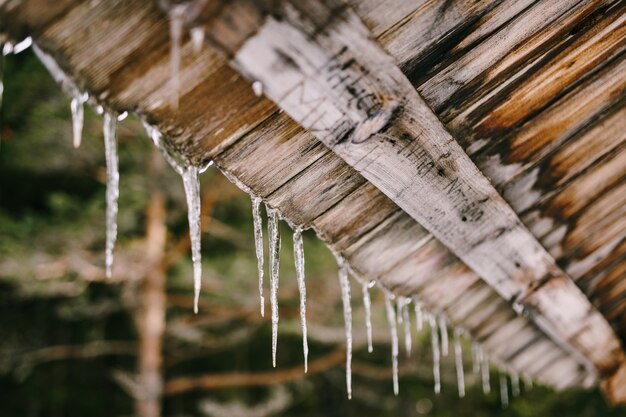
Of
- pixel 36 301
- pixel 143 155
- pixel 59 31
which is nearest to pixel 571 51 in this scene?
pixel 59 31

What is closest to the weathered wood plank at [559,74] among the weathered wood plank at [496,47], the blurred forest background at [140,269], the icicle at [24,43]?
the weathered wood plank at [496,47]

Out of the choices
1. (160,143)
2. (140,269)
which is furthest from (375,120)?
(140,269)

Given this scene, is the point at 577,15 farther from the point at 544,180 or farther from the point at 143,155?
the point at 143,155

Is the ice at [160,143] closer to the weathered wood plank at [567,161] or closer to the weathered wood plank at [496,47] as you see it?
the weathered wood plank at [496,47]

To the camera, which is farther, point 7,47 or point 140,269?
point 140,269

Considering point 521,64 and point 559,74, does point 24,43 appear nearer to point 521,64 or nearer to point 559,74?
point 521,64

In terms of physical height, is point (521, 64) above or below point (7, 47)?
above

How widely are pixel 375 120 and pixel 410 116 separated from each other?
9 centimetres

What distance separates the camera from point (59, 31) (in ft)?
2.19

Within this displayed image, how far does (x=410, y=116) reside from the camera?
0.89m

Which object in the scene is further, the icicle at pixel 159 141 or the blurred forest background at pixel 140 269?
the blurred forest background at pixel 140 269

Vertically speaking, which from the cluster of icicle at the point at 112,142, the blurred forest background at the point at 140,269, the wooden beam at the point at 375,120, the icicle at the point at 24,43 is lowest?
the wooden beam at the point at 375,120

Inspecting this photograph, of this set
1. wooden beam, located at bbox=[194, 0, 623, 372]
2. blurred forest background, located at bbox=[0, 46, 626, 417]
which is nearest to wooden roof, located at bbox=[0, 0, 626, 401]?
wooden beam, located at bbox=[194, 0, 623, 372]

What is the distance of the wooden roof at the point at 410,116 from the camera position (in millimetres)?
699
